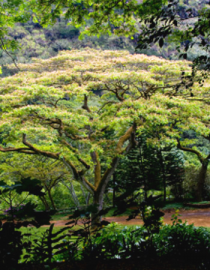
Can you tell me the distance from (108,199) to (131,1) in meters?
13.9

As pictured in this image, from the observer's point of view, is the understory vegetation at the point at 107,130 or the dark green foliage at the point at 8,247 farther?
the understory vegetation at the point at 107,130

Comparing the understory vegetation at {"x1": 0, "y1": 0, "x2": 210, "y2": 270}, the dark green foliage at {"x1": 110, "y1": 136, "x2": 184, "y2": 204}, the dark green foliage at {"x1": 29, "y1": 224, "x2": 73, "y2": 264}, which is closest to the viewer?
the dark green foliage at {"x1": 29, "y1": 224, "x2": 73, "y2": 264}

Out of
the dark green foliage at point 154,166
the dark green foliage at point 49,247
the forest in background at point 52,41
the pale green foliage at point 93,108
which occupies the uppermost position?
the forest in background at point 52,41

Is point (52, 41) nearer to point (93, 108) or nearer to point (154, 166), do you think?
point (154, 166)

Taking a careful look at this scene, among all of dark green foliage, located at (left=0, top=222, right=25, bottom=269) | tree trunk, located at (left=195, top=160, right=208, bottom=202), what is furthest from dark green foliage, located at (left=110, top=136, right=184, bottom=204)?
dark green foliage, located at (left=0, top=222, right=25, bottom=269)

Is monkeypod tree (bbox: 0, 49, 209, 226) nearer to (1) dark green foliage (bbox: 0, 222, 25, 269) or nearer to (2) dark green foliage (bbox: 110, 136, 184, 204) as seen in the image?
(1) dark green foliage (bbox: 0, 222, 25, 269)

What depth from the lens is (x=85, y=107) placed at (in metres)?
8.26

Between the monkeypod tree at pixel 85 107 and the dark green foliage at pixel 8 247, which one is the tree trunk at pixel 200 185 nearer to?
the monkeypod tree at pixel 85 107

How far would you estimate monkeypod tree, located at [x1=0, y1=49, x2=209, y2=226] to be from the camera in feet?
20.2

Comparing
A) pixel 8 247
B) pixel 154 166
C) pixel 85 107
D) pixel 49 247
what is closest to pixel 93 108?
pixel 85 107

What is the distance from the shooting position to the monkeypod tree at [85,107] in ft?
20.2

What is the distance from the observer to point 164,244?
1.89m

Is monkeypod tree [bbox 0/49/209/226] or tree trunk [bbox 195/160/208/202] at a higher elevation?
monkeypod tree [bbox 0/49/209/226]

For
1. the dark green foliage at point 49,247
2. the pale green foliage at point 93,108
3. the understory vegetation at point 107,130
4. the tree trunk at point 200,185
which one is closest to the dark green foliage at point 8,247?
the understory vegetation at point 107,130
